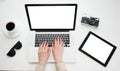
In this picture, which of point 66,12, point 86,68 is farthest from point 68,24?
point 86,68

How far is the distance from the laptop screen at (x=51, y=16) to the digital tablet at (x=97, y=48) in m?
0.12

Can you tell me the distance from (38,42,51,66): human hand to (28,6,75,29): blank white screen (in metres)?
0.11

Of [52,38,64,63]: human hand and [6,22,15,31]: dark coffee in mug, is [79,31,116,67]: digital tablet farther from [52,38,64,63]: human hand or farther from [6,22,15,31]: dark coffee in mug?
[6,22,15,31]: dark coffee in mug

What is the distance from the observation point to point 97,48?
107 centimetres

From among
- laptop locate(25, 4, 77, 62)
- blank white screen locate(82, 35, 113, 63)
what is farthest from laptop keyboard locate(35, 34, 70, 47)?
blank white screen locate(82, 35, 113, 63)

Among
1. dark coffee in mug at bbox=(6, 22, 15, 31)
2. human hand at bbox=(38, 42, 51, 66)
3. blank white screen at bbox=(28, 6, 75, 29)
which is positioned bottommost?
human hand at bbox=(38, 42, 51, 66)

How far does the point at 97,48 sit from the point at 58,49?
0.22m

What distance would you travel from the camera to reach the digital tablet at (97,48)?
1038 mm

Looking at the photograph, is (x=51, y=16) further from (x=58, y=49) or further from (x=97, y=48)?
(x=97, y=48)

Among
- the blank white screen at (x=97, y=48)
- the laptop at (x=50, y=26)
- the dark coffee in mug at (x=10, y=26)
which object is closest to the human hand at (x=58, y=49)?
the laptop at (x=50, y=26)

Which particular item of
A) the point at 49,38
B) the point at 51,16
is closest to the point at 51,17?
the point at 51,16

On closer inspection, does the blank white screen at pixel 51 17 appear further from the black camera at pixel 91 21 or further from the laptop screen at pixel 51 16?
the black camera at pixel 91 21

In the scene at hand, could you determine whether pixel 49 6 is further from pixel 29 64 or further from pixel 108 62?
pixel 108 62

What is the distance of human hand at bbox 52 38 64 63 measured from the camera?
3.37ft
